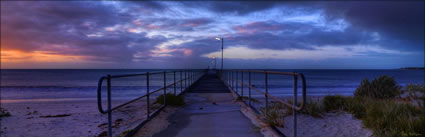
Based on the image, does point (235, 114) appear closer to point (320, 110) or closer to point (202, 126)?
point (202, 126)

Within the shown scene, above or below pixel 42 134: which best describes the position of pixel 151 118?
above

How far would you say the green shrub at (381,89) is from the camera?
946 cm

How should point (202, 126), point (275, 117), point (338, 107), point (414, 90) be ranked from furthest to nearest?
1. point (414, 90)
2. point (338, 107)
3. point (275, 117)
4. point (202, 126)

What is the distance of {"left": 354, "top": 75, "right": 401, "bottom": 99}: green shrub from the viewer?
946 cm

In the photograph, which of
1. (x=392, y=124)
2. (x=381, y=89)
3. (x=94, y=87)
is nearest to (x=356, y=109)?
(x=392, y=124)

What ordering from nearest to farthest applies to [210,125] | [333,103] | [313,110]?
[210,125] → [313,110] → [333,103]

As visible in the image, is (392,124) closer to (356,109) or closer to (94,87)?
(356,109)

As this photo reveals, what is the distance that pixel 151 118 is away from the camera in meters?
4.77

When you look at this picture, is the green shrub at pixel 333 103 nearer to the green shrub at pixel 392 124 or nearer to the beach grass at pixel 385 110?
the beach grass at pixel 385 110

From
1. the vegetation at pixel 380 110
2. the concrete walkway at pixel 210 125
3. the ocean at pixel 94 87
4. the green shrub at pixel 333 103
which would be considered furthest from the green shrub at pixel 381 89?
the concrete walkway at pixel 210 125

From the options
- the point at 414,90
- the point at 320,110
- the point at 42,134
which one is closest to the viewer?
the point at 42,134

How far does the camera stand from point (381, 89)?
956 cm

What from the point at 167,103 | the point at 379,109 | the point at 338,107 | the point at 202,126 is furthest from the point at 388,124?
the point at 167,103

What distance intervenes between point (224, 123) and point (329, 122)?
2.60 metres
